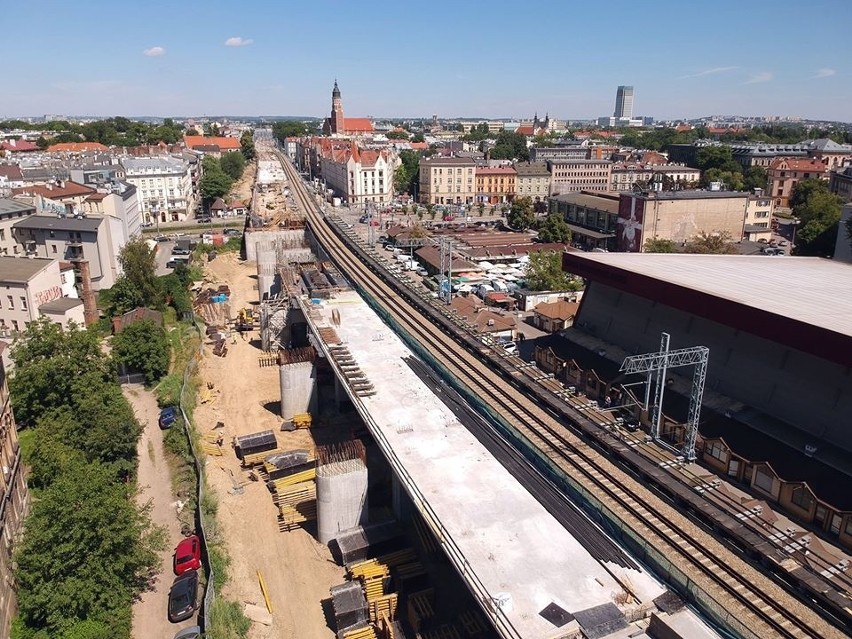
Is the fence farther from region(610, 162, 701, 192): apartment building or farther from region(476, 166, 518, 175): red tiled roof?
region(610, 162, 701, 192): apartment building

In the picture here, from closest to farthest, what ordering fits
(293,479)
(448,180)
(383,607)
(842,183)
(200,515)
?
(383,607) → (200,515) → (293,479) → (842,183) → (448,180)

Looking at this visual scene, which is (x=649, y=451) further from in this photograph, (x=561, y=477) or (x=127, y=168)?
(x=127, y=168)

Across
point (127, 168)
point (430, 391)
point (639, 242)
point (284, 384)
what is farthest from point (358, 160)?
point (430, 391)

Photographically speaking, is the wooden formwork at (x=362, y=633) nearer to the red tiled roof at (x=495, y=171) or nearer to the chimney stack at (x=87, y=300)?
the chimney stack at (x=87, y=300)

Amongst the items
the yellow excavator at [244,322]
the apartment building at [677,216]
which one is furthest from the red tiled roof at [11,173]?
the apartment building at [677,216]

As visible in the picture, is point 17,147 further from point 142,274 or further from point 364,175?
point 142,274

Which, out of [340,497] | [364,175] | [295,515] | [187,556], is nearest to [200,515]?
[187,556]
